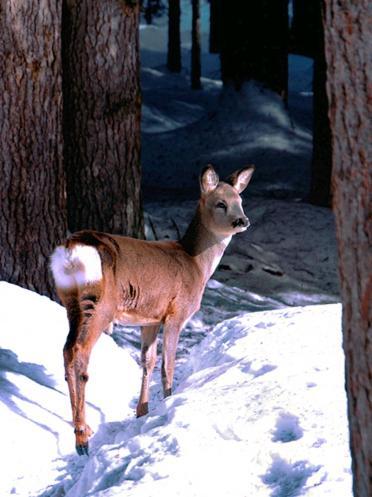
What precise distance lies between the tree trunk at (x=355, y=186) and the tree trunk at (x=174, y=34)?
23.9m

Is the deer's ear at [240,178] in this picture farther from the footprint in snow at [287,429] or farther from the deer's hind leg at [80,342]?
the footprint in snow at [287,429]

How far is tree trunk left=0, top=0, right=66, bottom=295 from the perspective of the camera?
865 centimetres

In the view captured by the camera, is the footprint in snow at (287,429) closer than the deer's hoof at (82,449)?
Yes

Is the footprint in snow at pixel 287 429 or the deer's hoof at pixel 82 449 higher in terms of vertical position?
the footprint in snow at pixel 287 429

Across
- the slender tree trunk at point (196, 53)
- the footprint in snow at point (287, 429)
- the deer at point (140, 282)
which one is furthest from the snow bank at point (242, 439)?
the slender tree trunk at point (196, 53)

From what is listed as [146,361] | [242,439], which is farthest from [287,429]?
[146,361]

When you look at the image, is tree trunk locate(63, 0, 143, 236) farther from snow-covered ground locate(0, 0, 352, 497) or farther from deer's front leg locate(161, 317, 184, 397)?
deer's front leg locate(161, 317, 184, 397)

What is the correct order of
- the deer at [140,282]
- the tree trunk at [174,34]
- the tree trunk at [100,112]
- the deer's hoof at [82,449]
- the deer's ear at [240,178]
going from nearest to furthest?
1. the deer's hoof at [82,449]
2. the deer at [140,282]
3. the deer's ear at [240,178]
4. the tree trunk at [100,112]
5. the tree trunk at [174,34]

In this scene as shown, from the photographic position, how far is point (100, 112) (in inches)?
396

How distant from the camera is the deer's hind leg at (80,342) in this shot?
6270 mm

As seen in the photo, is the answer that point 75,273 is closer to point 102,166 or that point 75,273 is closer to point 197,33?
point 102,166

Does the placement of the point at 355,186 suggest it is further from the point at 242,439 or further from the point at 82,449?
the point at 82,449

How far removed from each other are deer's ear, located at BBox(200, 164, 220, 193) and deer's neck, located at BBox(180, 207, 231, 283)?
198 millimetres

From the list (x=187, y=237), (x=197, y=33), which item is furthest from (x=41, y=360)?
(x=197, y=33)
